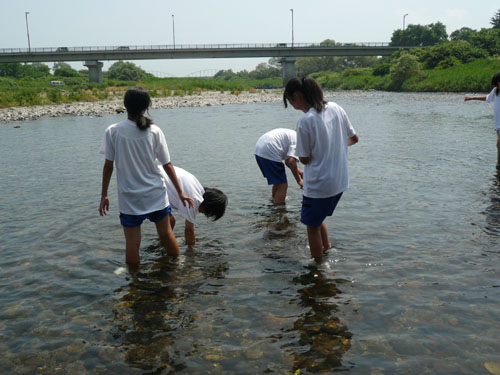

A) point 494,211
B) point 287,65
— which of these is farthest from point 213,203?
point 287,65

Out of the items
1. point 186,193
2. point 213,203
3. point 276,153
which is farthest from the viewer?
point 276,153

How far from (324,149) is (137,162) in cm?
194

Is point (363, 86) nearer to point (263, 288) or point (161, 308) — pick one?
point (263, 288)

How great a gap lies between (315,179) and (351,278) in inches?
46.7

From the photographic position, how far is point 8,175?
11.4m

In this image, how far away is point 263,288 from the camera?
4789mm

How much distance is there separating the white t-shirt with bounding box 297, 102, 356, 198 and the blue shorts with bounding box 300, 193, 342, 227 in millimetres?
80

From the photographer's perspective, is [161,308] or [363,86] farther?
[363,86]

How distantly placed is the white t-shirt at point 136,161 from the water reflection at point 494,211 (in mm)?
4606

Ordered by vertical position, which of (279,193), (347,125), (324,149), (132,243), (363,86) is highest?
(363,86)

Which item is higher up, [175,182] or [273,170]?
[175,182]

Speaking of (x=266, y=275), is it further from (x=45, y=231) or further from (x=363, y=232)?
(x=45, y=231)

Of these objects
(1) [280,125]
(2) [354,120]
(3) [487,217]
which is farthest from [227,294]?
(2) [354,120]

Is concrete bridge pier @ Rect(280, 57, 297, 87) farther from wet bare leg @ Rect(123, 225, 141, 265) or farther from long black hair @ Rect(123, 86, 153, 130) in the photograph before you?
long black hair @ Rect(123, 86, 153, 130)
